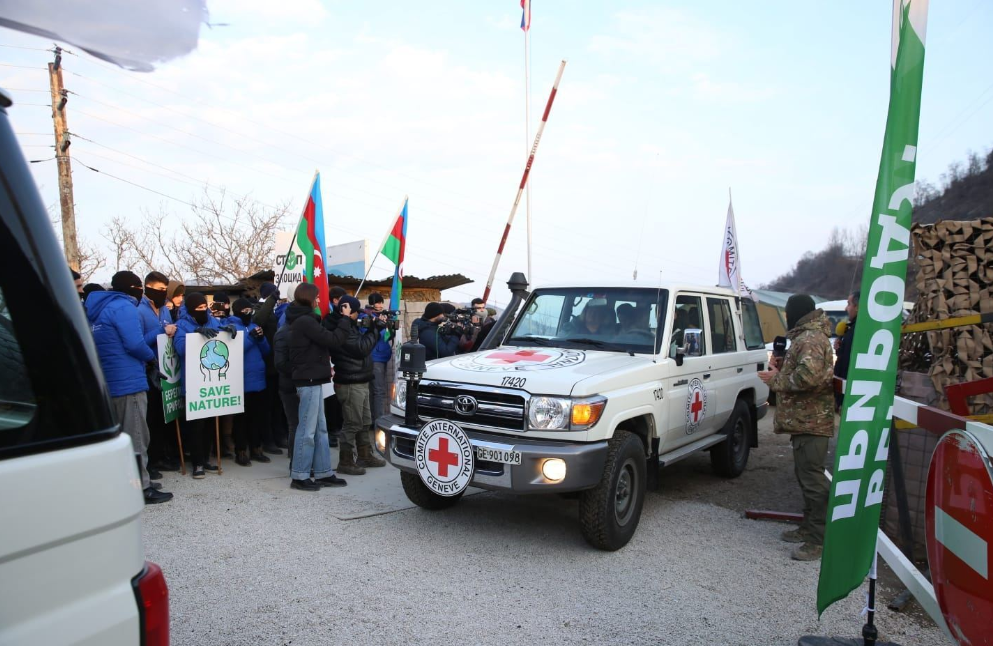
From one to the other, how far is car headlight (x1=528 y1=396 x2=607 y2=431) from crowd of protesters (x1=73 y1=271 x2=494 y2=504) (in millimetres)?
2573

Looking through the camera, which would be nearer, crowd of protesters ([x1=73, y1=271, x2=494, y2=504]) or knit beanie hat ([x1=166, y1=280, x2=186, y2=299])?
crowd of protesters ([x1=73, y1=271, x2=494, y2=504])

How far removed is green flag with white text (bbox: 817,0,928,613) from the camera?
9.34 ft

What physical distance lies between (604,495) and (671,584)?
72 cm

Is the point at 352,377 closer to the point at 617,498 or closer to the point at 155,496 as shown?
the point at 155,496

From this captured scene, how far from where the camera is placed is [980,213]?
34562 mm

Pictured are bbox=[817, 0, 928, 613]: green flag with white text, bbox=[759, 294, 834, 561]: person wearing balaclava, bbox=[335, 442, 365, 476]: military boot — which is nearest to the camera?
bbox=[817, 0, 928, 613]: green flag with white text

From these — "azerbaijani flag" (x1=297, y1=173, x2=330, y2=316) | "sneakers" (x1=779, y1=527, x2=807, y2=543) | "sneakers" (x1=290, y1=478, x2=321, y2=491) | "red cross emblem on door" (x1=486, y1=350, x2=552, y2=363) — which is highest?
"azerbaijani flag" (x1=297, y1=173, x2=330, y2=316)

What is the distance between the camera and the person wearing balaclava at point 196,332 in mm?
6832

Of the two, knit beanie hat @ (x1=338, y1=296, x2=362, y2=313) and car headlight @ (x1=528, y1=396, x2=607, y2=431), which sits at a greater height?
knit beanie hat @ (x1=338, y1=296, x2=362, y2=313)

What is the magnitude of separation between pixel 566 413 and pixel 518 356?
40.9 inches

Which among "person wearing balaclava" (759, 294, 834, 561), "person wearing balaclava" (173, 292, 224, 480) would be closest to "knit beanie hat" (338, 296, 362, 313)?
"person wearing balaclava" (173, 292, 224, 480)

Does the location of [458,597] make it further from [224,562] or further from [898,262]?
→ [898,262]

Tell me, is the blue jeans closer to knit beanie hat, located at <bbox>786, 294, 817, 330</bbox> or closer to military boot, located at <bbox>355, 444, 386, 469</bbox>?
military boot, located at <bbox>355, 444, 386, 469</bbox>

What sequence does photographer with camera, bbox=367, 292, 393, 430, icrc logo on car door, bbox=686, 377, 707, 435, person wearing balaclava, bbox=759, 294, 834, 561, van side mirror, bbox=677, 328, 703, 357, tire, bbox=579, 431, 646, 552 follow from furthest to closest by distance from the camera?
photographer with camera, bbox=367, 292, 393, 430 → icrc logo on car door, bbox=686, 377, 707, 435 → van side mirror, bbox=677, 328, 703, 357 → person wearing balaclava, bbox=759, 294, 834, 561 → tire, bbox=579, 431, 646, 552
